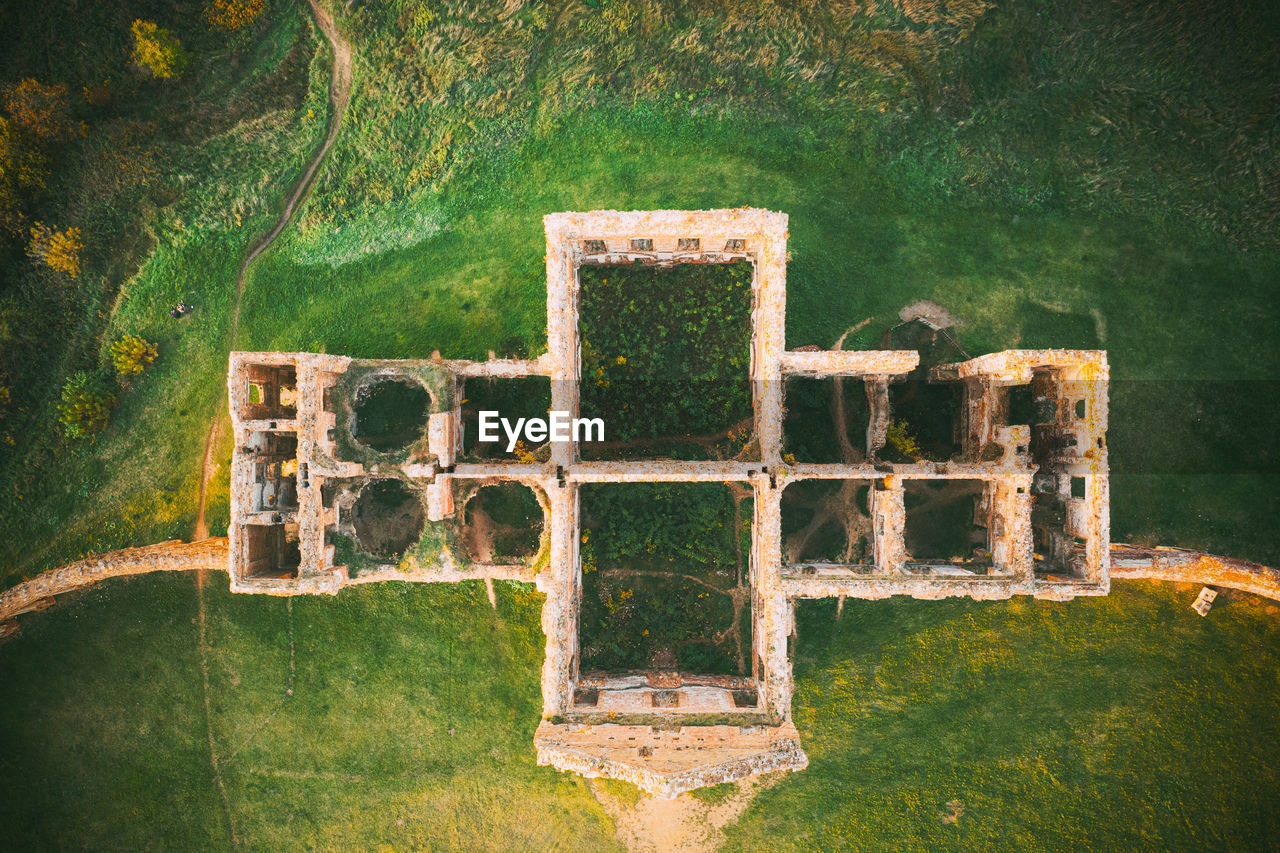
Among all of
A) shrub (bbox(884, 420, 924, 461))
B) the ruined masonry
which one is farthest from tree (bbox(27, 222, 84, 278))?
shrub (bbox(884, 420, 924, 461))

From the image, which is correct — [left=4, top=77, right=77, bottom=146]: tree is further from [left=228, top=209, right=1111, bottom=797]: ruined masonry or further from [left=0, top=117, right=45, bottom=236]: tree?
[left=228, top=209, right=1111, bottom=797]: ruined masonry

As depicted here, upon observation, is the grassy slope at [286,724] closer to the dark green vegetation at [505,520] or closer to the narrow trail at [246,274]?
the narrow trail at [246,274]

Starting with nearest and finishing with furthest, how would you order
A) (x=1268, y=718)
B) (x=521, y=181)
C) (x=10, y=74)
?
(x=1268, y=718) → (x=521, y=181) → (x=10, y=74)

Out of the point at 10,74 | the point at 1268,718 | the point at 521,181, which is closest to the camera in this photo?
the point at 1268,718

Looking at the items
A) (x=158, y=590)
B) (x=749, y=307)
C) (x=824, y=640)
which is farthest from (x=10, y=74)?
(x=824, y=640)

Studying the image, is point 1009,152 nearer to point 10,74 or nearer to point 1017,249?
point 1017,249

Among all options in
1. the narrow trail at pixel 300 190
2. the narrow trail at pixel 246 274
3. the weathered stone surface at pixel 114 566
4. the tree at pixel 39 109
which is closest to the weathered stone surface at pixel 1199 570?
the narrow trail at pixel 246 274
